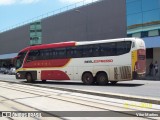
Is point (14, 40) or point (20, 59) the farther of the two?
point (14, 40)

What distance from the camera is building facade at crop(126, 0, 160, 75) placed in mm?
35844

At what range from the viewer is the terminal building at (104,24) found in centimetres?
3675

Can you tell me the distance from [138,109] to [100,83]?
1309cm

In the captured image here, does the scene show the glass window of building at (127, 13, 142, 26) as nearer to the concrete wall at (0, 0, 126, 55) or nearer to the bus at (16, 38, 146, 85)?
the concrete wall at (0, 0, 126, 55)

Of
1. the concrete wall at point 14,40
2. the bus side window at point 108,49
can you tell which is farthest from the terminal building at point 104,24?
the bus side window at point 108,49

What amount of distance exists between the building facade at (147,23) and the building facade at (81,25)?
1.49 meters

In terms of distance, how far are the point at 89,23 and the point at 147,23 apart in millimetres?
12180

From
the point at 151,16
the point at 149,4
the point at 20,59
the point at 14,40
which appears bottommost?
the point at 20,59

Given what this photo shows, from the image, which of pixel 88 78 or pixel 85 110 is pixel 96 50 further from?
pixel 85 110

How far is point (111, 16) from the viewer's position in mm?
43469

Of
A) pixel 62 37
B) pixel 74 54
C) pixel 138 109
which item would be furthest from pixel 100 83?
pixel 62 37

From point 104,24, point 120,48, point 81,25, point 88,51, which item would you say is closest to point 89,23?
point 81,25

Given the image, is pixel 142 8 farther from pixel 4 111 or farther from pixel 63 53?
pixel 4 111

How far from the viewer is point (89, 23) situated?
4778 centimetres
